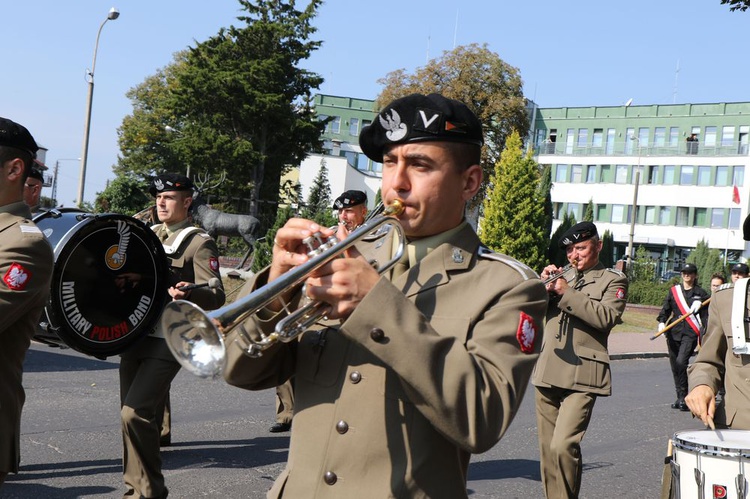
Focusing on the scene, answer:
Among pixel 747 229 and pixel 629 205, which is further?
pixel 629 205

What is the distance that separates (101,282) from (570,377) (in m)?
3.31

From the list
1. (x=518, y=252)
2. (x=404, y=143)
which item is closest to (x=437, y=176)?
(x=404, y=143)

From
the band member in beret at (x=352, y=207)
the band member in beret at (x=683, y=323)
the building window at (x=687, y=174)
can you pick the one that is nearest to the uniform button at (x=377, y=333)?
the band member in beret at (x=352, y=207)

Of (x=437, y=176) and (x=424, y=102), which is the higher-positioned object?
(x=424, y=102)

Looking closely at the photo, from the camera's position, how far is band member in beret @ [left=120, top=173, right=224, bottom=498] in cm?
555

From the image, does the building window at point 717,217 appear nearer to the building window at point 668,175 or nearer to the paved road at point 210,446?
the building window at point 668,175

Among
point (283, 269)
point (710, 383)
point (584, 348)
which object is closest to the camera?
point (283, 269)

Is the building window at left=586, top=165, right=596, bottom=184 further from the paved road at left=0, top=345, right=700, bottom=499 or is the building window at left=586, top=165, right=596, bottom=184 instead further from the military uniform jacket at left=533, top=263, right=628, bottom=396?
the military uniform jacket at left=533, top=263, right=628, bottom=396

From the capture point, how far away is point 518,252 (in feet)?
135

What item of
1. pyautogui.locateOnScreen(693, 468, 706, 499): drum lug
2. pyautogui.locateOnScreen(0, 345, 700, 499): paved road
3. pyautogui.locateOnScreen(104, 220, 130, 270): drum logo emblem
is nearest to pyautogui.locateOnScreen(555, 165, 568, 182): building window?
pyautogui.locateOnScreen(0, 345, 700, 499): paved road

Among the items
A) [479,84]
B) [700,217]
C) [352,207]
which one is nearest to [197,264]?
[352,207]

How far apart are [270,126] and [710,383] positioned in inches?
1583

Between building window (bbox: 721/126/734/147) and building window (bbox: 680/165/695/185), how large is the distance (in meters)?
2.79

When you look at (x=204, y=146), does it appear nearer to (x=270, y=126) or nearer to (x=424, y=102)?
(x=270, y=126)
